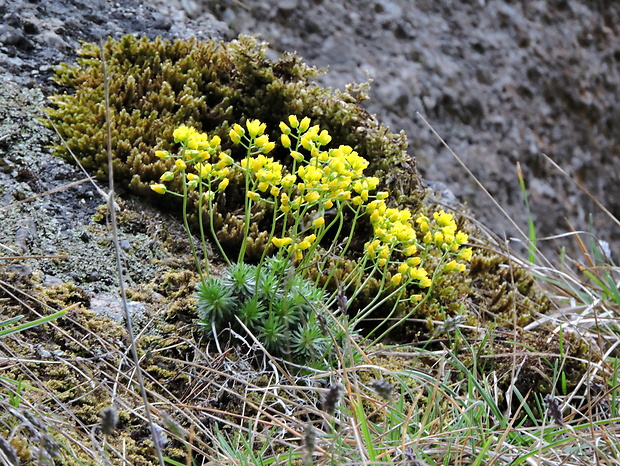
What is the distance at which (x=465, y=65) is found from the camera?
15.3 ft

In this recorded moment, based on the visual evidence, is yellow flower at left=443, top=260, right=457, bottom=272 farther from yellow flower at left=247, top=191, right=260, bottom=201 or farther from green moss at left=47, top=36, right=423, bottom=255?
green moss at left=47, top=36, right=423, bottom=255

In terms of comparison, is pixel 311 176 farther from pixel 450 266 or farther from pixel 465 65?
pixel 465 65

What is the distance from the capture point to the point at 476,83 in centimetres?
467

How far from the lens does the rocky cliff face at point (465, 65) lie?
3336 mm

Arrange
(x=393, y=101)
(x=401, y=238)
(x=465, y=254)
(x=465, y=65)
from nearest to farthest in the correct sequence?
(x=401, y=238) < (x=465, y=254) < (x=393, y=101) < (x=465, y=65)

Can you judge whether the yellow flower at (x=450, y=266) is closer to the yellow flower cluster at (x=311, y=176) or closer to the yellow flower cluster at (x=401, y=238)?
the yellow flower cluster at (x=401, y=238)

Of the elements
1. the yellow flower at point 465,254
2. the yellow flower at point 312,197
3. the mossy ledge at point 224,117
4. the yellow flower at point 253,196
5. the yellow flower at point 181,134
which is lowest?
the mossy ledge at point 224,117

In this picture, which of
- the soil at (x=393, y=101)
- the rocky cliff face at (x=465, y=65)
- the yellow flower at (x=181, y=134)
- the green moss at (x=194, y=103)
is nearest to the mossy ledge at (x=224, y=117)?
the green moss at (x=194, y=103)

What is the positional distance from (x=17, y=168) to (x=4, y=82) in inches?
21.7

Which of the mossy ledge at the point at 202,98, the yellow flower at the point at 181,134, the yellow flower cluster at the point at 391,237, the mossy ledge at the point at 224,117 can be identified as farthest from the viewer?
the mossy ledge at the point at 202,98

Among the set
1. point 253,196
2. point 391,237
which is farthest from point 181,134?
point 391,237

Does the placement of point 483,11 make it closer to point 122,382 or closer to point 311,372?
point 311,372

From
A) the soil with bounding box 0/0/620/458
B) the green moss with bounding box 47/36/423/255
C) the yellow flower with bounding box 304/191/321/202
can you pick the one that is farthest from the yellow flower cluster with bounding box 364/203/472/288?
the soil with bounding box 0/0/620/458

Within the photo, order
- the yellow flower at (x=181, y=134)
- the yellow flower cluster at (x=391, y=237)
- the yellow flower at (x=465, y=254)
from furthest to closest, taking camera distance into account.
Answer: the yellow flower at (x=465, y=254), the yellow flower cluster at (x=391, y=237), the yellow flower at (x=181, y=134)
